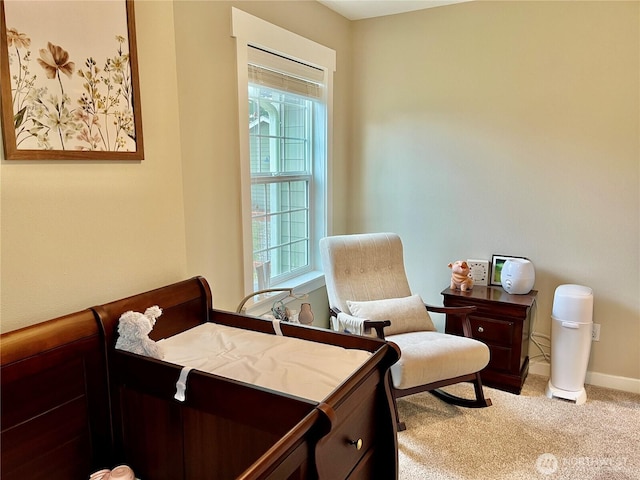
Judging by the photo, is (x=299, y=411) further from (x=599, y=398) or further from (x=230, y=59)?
(x=599, y=398)

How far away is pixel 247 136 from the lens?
2.45 metres

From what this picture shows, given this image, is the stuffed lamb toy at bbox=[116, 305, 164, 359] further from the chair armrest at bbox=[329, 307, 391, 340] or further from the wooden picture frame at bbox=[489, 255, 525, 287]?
the wooden picture frame at bbox=[489, 255, 525, 287]

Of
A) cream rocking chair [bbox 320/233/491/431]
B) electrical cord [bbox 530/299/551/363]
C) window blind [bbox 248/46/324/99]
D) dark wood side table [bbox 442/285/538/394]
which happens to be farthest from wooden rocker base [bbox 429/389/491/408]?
window blind [bbox 248/46/324/99]

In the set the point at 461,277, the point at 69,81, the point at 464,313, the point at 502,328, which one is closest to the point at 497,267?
the point at 461,277

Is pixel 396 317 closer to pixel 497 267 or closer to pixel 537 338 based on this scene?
pixel 497 267

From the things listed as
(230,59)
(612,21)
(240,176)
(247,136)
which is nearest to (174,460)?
(240,176)

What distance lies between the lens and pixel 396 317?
2766mm

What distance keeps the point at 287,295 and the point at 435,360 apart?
37.4 inches

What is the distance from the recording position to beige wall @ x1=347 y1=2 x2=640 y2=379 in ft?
9.11

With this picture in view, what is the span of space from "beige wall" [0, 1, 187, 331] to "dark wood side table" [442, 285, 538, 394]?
6.20 feet

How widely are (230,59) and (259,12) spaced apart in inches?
15.5

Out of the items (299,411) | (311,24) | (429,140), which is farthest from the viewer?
(429,140)

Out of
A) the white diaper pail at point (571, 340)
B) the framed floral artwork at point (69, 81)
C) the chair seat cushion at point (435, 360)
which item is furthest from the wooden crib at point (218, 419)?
the white diaper pail at point (571, 340)

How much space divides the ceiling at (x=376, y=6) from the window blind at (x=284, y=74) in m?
0.47
